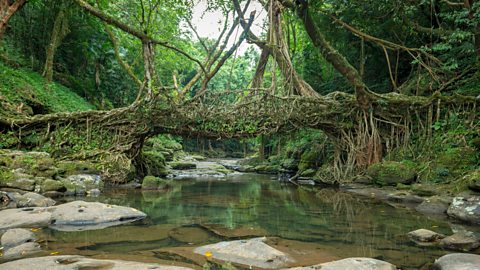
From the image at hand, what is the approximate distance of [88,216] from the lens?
17.7ft

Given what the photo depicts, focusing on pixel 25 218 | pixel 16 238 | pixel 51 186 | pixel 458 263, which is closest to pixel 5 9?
pixel 51 186

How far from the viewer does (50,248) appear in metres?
3.96

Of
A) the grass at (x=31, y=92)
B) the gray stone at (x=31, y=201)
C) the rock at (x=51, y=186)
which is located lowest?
the gray stone at (x=31, y=201)

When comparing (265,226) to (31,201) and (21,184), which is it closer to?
(31,201)

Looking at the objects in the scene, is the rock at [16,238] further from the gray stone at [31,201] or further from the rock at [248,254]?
the gray stone at [31,201]

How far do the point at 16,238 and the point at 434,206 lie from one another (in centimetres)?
669

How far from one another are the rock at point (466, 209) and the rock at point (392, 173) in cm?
292

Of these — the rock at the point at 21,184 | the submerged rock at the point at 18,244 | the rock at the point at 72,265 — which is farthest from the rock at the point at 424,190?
the rock at the point at 21,184

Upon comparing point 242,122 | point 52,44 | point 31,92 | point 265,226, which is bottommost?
point 265,226

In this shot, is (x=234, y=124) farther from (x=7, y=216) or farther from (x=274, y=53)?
(x=7, y=216)

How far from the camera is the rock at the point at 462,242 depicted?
420 centimetres

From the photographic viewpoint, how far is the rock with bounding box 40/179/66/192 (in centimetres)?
795

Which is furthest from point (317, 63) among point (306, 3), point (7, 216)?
point (7, 216)

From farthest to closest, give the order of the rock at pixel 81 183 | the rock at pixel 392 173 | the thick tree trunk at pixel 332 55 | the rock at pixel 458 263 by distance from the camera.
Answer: the thick tree trunk at pixel 332 55 → the rock at pixel 392 173 → the rock at pixel 81 183 → the rock at pixel 458 263
